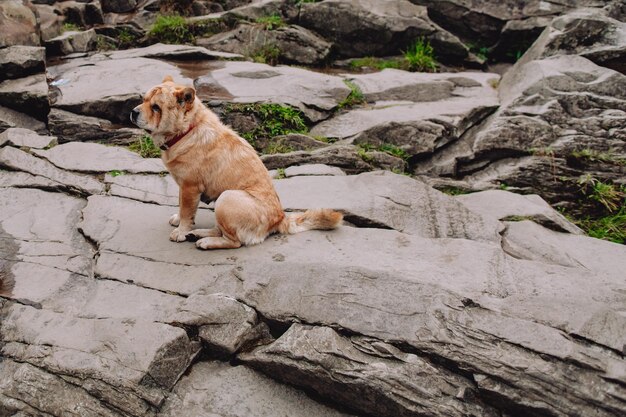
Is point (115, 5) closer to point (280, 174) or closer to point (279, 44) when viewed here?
point (279, 44)

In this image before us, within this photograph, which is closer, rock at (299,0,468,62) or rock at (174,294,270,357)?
rock at (174,294,270,357)

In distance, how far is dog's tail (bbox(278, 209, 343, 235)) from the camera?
5.45 metres

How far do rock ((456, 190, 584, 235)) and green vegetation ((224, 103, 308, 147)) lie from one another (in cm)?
322

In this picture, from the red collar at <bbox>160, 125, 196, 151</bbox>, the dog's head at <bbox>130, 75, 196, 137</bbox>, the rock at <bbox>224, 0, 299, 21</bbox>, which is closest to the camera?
the dog's head at <bbox>130, 75, 196, 137</bbox>

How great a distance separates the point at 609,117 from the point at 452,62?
5.11 m

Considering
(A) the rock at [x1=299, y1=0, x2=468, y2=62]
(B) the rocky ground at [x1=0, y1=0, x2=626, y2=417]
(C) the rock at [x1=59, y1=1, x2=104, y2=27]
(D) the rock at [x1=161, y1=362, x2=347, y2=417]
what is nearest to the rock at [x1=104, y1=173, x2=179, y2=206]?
(B) the rocky ground at [x1=0, y1=0, x2=626, y2=417]

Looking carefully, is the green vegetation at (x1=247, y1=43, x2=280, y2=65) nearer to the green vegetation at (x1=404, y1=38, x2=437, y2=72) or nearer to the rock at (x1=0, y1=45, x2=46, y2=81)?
the green vegetation at (x1=404, y1=38, x2=437, y2=72)

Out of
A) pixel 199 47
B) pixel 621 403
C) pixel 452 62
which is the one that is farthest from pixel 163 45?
pixel 621 403

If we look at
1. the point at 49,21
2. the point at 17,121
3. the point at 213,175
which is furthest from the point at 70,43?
the point at 213,175

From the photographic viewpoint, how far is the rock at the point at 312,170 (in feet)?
24.4

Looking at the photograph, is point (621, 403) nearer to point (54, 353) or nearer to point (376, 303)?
point (376, 303)

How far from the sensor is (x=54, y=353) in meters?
3.95

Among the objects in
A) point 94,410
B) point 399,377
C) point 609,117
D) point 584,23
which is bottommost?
point 94,410

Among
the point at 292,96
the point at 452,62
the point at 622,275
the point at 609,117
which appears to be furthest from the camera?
the point at 452,62
